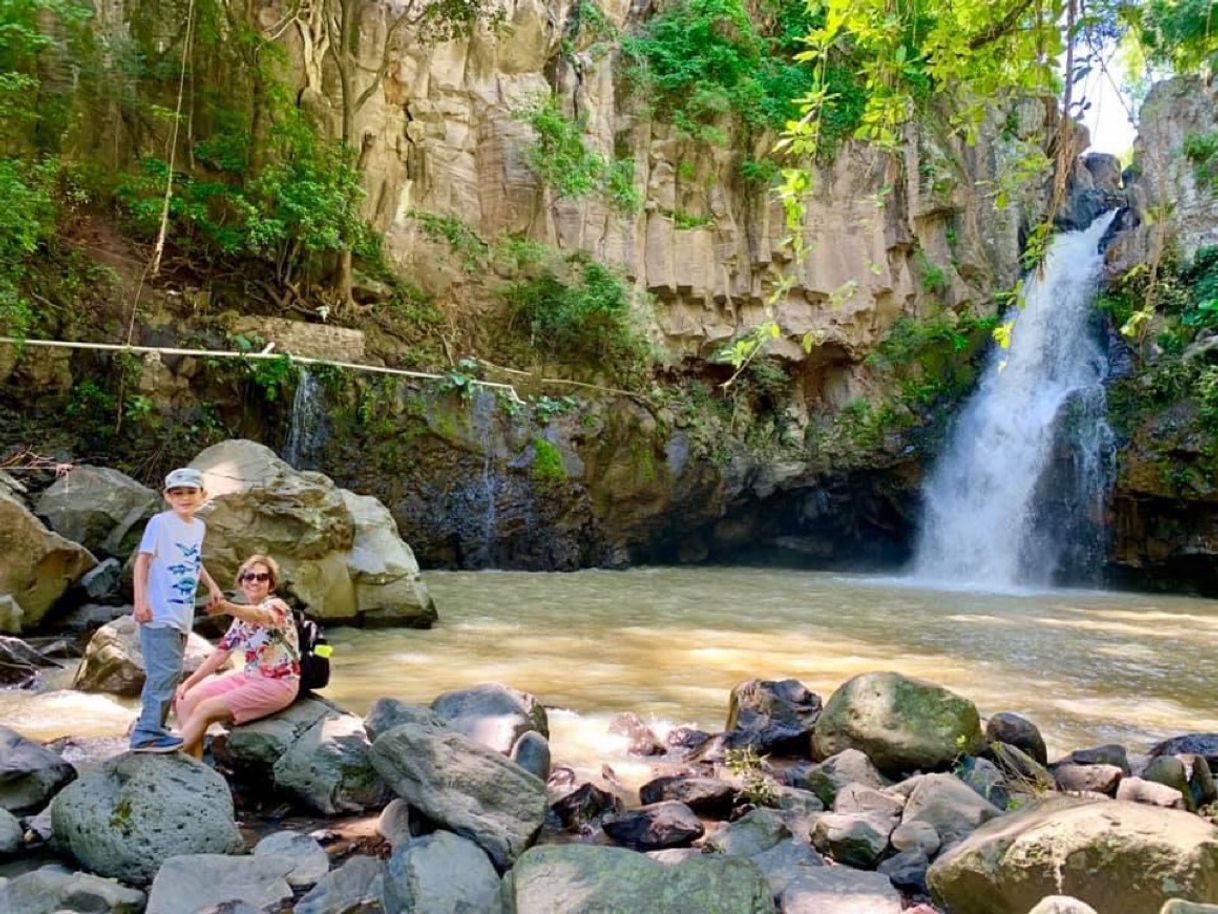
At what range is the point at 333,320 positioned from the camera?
12523 millimetres

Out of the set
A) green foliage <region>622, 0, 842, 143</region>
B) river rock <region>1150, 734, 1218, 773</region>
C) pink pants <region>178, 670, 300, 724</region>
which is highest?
green foliage <region>622, 0, 842, 143</region>

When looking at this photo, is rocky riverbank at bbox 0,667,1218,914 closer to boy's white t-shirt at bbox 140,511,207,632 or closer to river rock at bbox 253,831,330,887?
river rock at bbox 253,831,330,887

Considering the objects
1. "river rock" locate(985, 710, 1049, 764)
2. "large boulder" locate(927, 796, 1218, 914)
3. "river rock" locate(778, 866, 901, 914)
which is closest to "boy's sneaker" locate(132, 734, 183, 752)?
"river rock" locate(778, 866, 901, 914)

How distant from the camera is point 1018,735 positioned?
4398 mm

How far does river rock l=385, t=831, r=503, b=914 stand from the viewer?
2.50 metres

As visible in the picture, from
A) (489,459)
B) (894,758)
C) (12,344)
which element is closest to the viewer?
(894,758)

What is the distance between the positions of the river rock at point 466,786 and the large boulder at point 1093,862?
1.43m

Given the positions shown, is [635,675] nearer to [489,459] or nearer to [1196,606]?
[489,459]

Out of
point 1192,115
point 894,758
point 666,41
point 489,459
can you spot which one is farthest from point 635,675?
point 1192,115

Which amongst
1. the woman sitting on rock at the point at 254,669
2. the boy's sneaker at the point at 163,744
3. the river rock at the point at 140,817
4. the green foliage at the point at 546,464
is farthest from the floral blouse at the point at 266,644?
the green foliage at the point at 546,464

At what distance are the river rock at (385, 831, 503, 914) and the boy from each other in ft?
4.02

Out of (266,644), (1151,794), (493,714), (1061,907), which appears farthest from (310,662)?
(1151,794)

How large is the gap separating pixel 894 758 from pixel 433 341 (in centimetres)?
1093

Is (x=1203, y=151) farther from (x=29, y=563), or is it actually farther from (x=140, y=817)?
(x=140, y=817)
